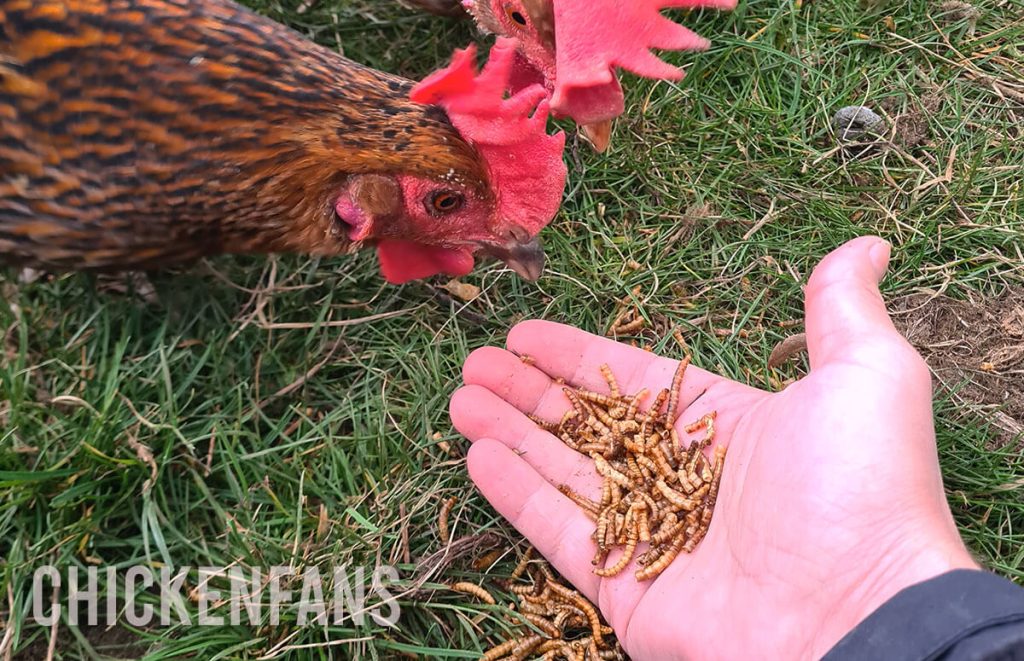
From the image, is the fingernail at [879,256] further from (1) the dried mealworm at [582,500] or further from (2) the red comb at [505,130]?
(1) the dried mealworm at [582,500]

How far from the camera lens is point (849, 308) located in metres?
2.23

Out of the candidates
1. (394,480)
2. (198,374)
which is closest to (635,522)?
(394,480)

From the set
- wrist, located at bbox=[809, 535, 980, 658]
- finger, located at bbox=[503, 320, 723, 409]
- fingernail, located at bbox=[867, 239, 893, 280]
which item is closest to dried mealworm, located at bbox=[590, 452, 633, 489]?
finger, located at bbox=[503, 320, 723, 409]

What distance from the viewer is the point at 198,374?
10.5 ft

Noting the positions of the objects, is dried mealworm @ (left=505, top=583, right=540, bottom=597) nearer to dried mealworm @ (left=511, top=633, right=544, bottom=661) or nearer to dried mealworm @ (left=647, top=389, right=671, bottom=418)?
dried mealworm @ (left=511, top=633, right=544, bottom=661)

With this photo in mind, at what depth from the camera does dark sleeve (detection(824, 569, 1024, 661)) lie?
169cm

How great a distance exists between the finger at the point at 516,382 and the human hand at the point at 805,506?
25 cm

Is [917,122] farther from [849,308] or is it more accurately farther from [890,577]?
[890,577]

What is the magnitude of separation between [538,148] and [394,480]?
4.53 feet

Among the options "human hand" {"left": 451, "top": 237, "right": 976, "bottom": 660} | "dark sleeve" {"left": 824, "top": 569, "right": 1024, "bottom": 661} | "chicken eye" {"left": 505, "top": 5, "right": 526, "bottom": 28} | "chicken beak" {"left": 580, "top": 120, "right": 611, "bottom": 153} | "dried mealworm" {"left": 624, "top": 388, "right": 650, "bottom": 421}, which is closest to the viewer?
"dark sleeve" {"left": 824, "top": 569, "right": 1024, "bottom": 661}

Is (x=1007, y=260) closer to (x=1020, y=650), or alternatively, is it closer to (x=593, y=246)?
(x=593, y=246)

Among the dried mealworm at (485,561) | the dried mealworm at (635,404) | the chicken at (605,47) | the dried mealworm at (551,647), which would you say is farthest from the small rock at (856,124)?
the dried mealworm at (551,647)

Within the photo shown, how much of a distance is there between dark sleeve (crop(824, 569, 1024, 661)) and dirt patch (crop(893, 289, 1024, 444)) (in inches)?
53.3

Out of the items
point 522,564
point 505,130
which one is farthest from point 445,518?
point 505,130
